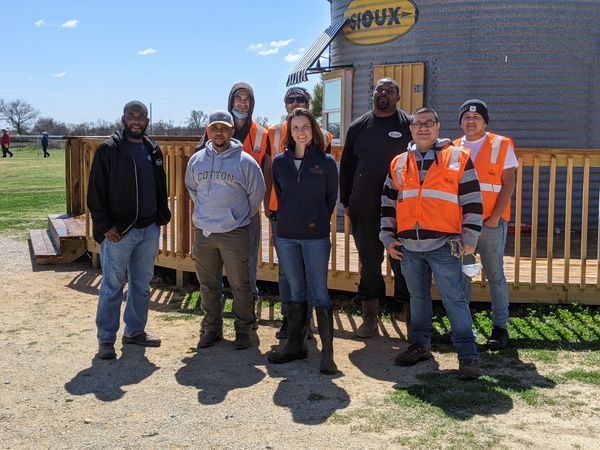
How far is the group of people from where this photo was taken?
4.85 m

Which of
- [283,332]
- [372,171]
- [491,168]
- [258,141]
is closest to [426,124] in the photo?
[491,168]

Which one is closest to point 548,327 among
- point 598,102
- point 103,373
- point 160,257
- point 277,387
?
point 277,387

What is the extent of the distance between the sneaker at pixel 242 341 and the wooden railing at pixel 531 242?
131 centimetres

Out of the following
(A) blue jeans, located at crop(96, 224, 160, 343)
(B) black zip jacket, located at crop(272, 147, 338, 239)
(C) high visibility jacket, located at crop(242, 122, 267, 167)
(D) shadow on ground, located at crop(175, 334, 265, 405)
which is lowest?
(D) shadow on ground, located at crop(175, 334, 265, 405)

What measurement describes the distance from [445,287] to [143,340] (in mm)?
2422

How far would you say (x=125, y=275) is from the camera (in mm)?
5645

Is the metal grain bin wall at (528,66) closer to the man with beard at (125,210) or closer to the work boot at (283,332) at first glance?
the work boot at (283,332)

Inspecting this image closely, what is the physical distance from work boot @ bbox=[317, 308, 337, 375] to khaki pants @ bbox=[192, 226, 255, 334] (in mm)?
788

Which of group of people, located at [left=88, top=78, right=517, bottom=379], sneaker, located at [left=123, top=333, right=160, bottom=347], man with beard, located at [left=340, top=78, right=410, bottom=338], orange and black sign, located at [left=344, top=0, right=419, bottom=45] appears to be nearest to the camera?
group of people, located at [left=88, top=78, right=517, bottom=379]

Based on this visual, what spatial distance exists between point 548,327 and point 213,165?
Result: 3084 mm

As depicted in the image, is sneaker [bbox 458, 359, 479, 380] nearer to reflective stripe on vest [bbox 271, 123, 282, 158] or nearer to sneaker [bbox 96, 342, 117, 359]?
reflective stripe on vest [bbox 271, 123, 282, 158]

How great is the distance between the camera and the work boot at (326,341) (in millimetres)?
5082

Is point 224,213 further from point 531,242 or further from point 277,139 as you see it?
point 531,242

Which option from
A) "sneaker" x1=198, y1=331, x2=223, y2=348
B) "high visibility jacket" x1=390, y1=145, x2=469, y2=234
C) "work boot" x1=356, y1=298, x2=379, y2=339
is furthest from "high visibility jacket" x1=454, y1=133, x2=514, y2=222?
"sneaker" x1=198, y1=331, x2=223, y2=348
